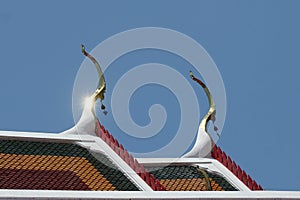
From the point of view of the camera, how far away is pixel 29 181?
74.9 feet

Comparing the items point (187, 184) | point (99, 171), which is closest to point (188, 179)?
point (187, 184)

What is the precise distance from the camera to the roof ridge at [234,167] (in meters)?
28.6

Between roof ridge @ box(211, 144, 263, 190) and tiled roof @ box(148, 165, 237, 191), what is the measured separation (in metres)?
0.50

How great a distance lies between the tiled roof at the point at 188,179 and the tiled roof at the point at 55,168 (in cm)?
241

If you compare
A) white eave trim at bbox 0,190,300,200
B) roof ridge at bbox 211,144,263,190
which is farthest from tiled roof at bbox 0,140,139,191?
roof ridge at bbox 211,144,263,190

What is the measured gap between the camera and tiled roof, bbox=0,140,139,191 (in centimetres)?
2306

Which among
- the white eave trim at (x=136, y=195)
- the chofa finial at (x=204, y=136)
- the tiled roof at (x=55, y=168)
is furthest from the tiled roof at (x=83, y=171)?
the white eave trim at (x=136, y=195)

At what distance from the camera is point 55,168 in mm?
24812

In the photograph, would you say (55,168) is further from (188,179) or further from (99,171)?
(188,179)

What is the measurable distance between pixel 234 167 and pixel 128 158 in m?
4.69

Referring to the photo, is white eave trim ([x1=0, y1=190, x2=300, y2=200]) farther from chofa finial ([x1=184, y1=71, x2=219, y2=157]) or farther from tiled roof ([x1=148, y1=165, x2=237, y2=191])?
chofa finial ([x1=184, y1=71, x2=219, y2=157])

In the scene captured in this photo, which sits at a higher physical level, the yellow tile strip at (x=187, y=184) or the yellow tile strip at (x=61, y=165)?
the yellow tile strip at (x=61, y=165)

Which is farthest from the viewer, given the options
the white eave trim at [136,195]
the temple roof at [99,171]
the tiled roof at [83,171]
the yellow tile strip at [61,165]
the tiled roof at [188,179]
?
the tiled roof at [188,179]

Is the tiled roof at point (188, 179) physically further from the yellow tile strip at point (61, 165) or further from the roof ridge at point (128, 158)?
the yellow tile strip at point (61, 165)
